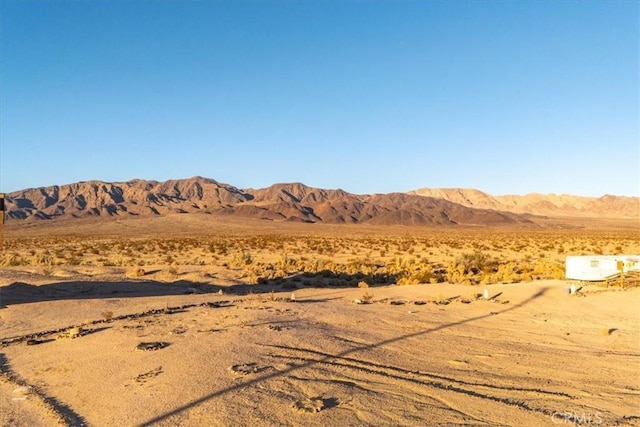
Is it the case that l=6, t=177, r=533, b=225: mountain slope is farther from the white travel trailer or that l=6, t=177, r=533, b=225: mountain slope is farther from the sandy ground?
the sandy ground

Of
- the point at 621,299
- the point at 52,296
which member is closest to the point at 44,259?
the point at 52,296

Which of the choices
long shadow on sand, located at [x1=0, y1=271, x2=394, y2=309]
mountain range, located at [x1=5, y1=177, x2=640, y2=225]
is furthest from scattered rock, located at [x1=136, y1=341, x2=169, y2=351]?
mountain range, located at [x1=5, y1=177, x2=640, y2=225]

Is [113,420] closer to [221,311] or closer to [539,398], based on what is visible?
[539,398]

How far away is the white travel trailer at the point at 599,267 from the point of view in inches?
754

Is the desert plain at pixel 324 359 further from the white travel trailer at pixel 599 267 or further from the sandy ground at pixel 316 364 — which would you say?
the white travel trailer at pixel 599 267

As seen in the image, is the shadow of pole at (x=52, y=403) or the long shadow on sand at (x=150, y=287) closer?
the shadow of pole at (x=52, y=403)

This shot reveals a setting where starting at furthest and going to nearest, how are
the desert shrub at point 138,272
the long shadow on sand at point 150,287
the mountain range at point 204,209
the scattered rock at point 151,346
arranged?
the mountain range at point 204,209, the desert shrub at point 138,272, the long shadow on sand at point 150,287, the scattered rock at point 151,346

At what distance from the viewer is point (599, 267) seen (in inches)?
772

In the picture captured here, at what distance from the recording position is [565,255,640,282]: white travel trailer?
19.1 m

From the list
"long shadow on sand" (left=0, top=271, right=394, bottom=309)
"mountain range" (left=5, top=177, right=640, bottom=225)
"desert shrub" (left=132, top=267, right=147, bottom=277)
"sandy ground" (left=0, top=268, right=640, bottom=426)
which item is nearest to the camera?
"sandy ground" (left=0, top=268, right=640, bottom=426)

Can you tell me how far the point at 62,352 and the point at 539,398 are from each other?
8.00 m

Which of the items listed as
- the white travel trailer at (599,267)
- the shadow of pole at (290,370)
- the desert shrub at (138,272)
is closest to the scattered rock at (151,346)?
the shadow of pole at (290,370)

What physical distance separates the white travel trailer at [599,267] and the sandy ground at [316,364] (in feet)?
14.3

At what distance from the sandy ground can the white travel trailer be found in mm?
4357
